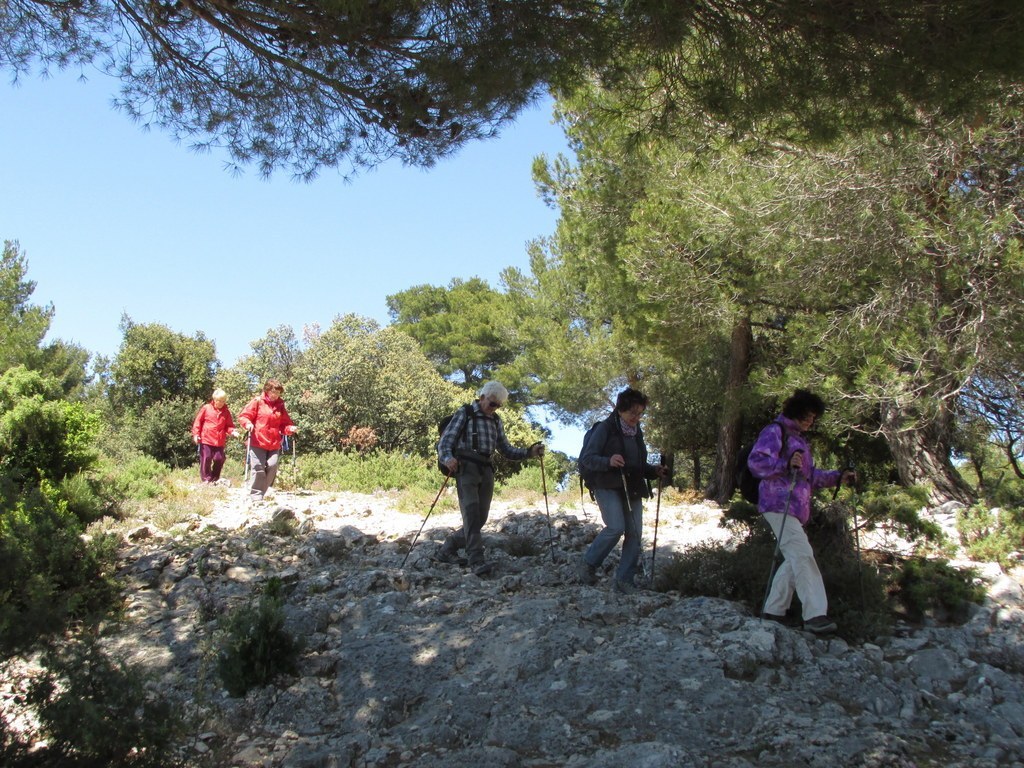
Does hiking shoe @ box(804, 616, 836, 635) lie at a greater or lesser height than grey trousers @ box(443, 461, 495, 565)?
lesser

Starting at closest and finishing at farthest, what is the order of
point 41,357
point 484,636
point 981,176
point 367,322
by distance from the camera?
point 484,636
point 981,176
point 367,322
point 41,357

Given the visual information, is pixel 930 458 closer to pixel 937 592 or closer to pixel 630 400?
pixel 937 592

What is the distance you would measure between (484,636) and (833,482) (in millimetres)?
2777

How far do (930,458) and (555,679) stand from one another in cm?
834

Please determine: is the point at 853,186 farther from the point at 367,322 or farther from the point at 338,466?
the point at 367,322

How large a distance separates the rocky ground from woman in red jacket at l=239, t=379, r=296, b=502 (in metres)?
4.18

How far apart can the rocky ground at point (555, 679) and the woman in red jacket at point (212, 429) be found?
6.41m

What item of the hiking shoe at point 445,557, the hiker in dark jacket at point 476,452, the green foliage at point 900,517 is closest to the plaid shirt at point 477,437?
the hiker in dark jacket at point 476,452

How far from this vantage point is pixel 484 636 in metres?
5.72

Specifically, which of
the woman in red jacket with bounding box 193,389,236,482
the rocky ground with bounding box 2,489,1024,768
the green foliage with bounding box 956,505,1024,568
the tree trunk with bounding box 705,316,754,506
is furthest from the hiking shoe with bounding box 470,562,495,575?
the woman in red jacket with bounding box 193,389,236,482

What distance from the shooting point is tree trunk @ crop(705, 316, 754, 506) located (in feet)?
45.9

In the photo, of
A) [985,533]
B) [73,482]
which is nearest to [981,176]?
[985,533]

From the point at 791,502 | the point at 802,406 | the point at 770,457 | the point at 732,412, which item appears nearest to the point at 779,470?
the point at 770,457

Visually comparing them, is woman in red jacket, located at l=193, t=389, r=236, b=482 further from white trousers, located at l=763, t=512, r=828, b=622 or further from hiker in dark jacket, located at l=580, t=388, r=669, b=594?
white trousers, located at l=763, t=512, r=828, b=622
